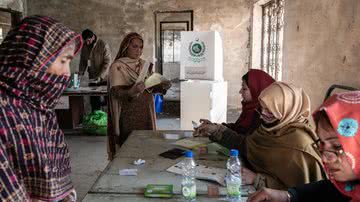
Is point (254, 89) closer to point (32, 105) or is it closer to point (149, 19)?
point (32, 105)

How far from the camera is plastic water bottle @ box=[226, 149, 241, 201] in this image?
1.47 meters

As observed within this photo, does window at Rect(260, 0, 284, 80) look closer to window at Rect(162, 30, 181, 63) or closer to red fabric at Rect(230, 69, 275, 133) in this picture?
red fabric at Rect(230, 69, 275, 133)

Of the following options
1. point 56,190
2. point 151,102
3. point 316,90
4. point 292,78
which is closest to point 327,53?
point 316,90

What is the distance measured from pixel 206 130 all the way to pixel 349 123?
1.37 meters

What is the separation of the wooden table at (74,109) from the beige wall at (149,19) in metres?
1.97

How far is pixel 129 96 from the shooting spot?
295cm

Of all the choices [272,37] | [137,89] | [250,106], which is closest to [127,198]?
[250,106]

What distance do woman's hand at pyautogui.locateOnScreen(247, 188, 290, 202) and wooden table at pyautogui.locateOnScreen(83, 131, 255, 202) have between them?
3.4 inches

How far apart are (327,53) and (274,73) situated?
3180 millimetres

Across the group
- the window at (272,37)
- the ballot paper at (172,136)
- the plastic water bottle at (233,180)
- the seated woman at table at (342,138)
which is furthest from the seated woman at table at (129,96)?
the window at (272,37)

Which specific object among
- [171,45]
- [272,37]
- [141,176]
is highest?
[171,45]

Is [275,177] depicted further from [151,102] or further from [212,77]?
[212,77]

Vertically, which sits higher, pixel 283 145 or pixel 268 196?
pixel 283 145

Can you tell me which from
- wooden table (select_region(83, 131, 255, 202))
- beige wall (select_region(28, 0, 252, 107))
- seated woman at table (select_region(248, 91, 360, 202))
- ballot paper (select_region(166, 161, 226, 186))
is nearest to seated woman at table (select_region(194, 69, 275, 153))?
wooden table (select_region(83, 131, 255, 202))
